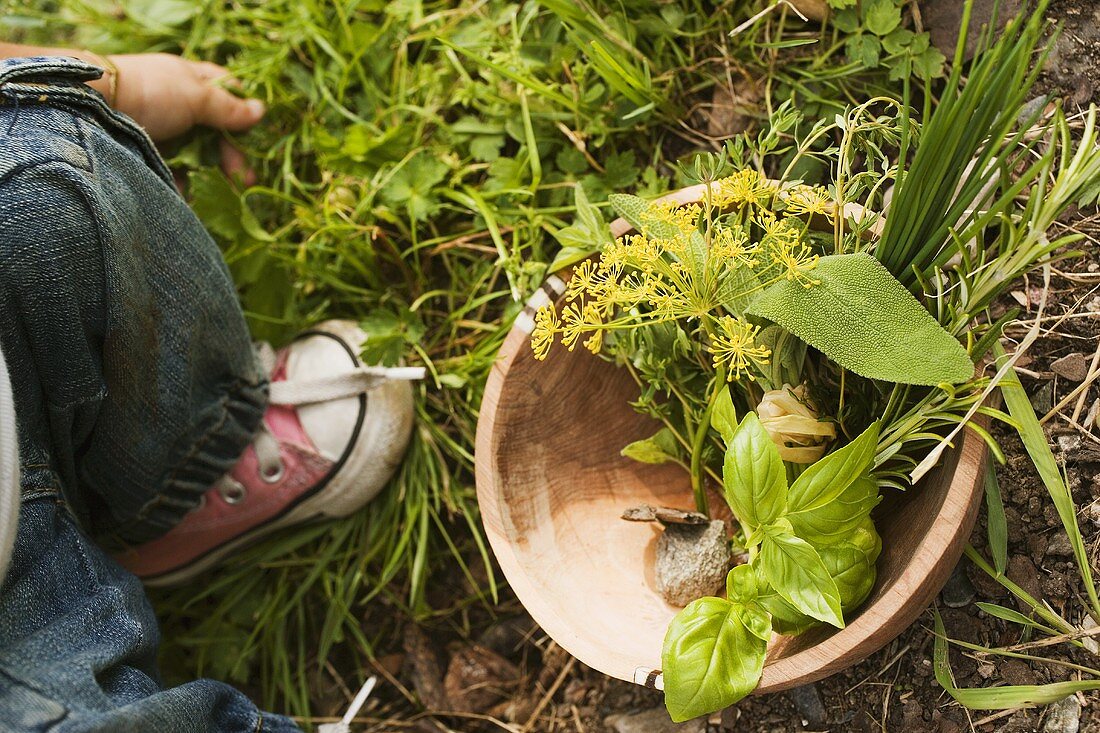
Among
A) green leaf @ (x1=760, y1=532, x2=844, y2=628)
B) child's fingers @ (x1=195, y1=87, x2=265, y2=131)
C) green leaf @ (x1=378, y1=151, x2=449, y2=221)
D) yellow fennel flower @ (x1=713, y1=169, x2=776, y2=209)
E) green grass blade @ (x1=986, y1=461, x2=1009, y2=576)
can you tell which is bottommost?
green grass blade @ (x1=986, y1=461, x2=1009, y2=576)

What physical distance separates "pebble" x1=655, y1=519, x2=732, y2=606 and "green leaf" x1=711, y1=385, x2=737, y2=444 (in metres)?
0.17

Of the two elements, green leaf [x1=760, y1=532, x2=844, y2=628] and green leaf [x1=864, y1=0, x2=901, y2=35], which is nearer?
green leaf [x1=760, y1=532, x2=844, y2=628]

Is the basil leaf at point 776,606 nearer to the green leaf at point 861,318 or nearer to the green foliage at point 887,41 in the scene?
the green leaf at point 861,318

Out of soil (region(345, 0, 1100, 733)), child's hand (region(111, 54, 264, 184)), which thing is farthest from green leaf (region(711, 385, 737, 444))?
child's hand (region(111, 54, 264, 184))

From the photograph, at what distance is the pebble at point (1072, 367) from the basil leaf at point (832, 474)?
13.2 inches

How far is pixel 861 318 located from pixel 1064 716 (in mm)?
490

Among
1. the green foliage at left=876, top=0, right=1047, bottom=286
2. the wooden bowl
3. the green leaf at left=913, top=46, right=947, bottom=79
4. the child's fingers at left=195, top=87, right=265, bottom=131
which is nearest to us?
the green foliage at left=876, top=0, right=1047, bottom=286

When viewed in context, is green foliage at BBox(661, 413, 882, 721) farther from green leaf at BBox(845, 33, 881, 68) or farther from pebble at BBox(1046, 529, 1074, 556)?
green leaf at BBox(845, 33, 881, 68)

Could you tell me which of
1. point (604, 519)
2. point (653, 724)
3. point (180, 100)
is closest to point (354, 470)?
point (604, 519)

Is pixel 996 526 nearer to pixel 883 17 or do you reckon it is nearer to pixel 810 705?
pixel 810 705

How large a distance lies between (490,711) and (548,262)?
662 millimetres

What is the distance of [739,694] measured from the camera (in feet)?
2.57

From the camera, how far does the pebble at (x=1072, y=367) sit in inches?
37.1

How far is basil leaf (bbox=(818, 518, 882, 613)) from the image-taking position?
80cm
